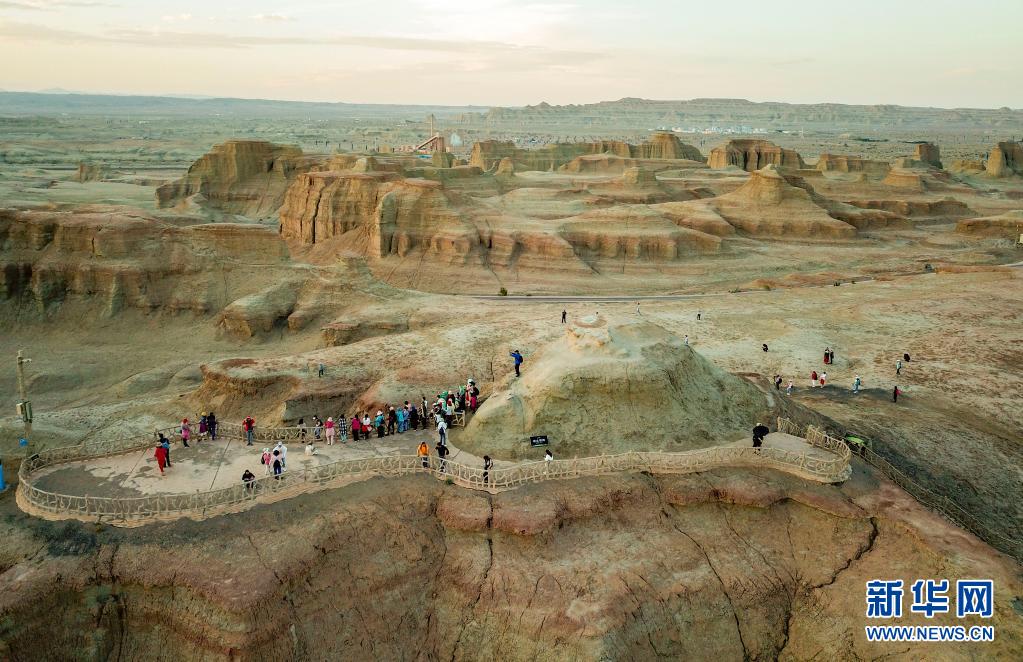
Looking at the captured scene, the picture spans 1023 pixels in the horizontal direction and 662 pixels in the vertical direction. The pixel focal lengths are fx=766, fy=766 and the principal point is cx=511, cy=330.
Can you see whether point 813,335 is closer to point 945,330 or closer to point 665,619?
point 945,330

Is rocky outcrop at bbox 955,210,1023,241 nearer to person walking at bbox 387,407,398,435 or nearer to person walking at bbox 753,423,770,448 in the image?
person walking at bbox 753,423,770,448

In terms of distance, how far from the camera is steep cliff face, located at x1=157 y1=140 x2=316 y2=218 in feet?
293

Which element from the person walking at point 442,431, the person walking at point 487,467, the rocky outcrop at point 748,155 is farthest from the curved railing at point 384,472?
the rocky outcrop at point 748,155

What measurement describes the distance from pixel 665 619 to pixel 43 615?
41.0ft

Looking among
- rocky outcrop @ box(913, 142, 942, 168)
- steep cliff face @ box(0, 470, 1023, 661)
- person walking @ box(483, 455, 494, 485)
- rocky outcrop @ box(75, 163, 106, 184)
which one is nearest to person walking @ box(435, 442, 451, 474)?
steep cliff face @ box(0, 470, 1023, 661)

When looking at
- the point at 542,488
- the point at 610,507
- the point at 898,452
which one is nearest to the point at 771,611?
the point at 610,507

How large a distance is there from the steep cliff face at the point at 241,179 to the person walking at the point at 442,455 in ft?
242

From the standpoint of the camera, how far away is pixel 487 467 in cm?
1900

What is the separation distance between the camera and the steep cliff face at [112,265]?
45.6 metres

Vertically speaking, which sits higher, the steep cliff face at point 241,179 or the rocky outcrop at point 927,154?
the rocky outcrop at point 927,154

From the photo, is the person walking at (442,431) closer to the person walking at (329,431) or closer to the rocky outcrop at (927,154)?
the person walking at (329,431)

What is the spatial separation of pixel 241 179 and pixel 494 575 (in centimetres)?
8512

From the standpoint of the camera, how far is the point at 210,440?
69.9ft

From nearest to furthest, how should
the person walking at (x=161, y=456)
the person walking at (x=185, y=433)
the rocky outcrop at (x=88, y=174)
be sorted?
1. the person walking at (x=161, y=456)
2. the person walking at (x=185, y=433)
3. the rocky outcrop at (x=88, y=174)
